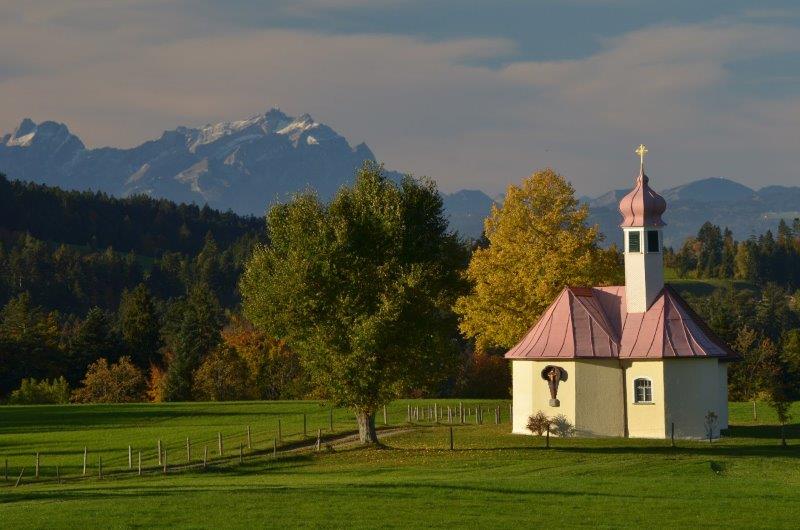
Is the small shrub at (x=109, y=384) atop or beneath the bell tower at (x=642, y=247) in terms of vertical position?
beneath

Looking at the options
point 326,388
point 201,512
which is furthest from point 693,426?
point 201,512

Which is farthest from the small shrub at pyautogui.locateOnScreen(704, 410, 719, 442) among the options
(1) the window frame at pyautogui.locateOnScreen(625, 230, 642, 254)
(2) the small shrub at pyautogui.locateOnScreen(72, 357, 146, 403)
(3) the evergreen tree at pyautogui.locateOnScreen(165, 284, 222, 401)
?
(2) the small shrub at pyautogui.locateOnScreen(72, 357, 146, 403)

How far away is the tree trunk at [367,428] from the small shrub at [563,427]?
326 inches

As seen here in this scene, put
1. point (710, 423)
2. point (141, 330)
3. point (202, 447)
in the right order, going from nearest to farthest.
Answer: point (710, 423) < point (202, 447) < point (141, 330)

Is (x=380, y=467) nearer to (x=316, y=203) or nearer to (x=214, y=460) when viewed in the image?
(x=214, y=460)

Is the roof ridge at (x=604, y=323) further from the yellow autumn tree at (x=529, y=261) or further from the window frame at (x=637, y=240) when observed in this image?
the yellow autumn tree at (x=529, y=261)

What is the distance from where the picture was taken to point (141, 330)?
12300 cm

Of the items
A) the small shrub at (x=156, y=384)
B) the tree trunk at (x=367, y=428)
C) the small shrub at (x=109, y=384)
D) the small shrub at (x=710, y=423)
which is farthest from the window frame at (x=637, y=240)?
the small shrub at (x=109, y=384)

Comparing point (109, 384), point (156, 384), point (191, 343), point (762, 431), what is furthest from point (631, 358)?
point (156, 384)

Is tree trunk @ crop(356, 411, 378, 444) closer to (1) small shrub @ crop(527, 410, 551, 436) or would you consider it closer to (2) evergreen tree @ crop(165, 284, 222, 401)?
(1) small shrub @ crop(527, 410, 551, 436)

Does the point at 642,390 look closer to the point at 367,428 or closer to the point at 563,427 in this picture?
the point at 563,427

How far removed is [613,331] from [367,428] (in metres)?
12.2

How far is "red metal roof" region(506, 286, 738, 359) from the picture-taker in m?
57.8

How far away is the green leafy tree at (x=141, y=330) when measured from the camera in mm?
122375
